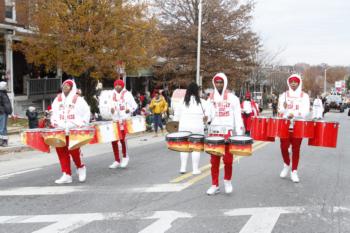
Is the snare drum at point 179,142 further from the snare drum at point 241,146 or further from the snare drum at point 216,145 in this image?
the snare drum at point 241,146

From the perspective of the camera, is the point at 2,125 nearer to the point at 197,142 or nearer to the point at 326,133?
the point at 197,142

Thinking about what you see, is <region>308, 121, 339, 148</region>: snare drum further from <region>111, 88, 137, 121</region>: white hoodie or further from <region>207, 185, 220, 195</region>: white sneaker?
<region>111, 88, 137, 121</region>: white hoodie

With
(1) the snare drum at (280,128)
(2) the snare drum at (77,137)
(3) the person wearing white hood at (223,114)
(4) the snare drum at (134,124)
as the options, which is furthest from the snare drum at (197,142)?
(4) the snare drum at (134,124)

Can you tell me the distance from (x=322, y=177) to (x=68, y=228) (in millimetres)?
5599

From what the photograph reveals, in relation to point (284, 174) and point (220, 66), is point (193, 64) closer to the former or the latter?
point (220, 66)

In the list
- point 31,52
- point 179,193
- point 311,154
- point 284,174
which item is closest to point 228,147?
point 179,193

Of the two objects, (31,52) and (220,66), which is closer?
(31,52)

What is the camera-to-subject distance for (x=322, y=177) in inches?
373

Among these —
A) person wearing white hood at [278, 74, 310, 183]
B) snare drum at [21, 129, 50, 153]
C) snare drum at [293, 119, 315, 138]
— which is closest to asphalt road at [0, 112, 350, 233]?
person wearing white hood at [278, 74, 310, 183]

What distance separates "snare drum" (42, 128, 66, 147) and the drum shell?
10.9ft

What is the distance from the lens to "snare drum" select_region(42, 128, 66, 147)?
26.6ft

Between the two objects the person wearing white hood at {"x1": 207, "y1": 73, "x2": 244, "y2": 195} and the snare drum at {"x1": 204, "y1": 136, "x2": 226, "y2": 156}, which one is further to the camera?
the person wearing white hood at {"x1": 207, "y1": 73, "x2": 244, "y2": 195}

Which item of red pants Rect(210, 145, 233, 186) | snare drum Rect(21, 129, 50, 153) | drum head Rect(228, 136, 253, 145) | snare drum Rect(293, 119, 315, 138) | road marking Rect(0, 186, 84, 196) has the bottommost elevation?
road marking Rect(0, 186, 84, 196)

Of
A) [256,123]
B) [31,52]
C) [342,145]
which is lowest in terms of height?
[342,145]
